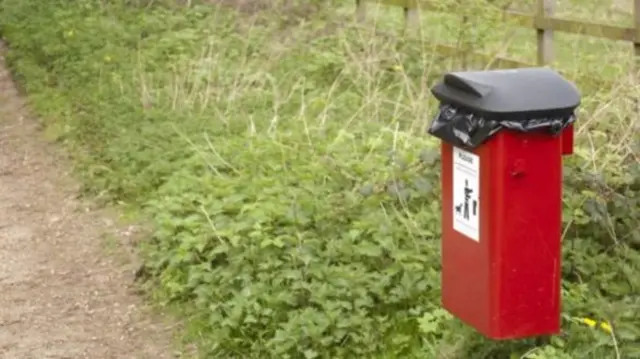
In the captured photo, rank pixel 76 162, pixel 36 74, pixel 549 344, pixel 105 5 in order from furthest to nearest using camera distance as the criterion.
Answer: pixel 105 5 < pixel 36 74 < pixel 76 162 < pixel 549 344

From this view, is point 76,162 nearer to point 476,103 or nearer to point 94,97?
point 94,97

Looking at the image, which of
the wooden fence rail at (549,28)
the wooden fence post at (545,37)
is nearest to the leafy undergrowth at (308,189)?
the wooden fence rail at (549,28)

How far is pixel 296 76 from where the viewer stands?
10.5 metres

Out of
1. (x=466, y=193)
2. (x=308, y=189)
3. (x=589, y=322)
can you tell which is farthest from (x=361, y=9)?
(x=466, y=193)

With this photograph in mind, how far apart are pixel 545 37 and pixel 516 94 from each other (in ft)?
19.8

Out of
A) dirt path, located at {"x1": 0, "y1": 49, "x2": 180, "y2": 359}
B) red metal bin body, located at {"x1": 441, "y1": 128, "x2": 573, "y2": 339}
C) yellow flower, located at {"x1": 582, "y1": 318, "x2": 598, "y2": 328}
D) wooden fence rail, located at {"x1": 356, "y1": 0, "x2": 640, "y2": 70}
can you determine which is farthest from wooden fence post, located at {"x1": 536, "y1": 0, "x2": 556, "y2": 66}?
red metal bin body, located at {"x1": 441, "y1": 128, "x2": 573, "y2": 339}

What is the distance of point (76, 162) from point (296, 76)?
6.91ft

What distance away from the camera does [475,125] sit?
14.9 feet

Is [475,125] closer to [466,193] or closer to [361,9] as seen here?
[466,193]

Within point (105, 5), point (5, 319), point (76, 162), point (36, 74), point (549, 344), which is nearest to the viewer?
point (549, 344)

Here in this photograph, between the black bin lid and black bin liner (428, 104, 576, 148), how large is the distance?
0.02 m

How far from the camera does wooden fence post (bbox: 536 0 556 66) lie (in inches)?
406

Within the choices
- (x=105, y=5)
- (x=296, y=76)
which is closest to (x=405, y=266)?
(x=296, y=76)

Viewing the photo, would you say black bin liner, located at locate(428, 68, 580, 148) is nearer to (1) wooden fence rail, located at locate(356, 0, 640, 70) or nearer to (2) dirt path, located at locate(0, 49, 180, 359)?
(2) dirt path, located at locate(0, 49, 180, 359)
